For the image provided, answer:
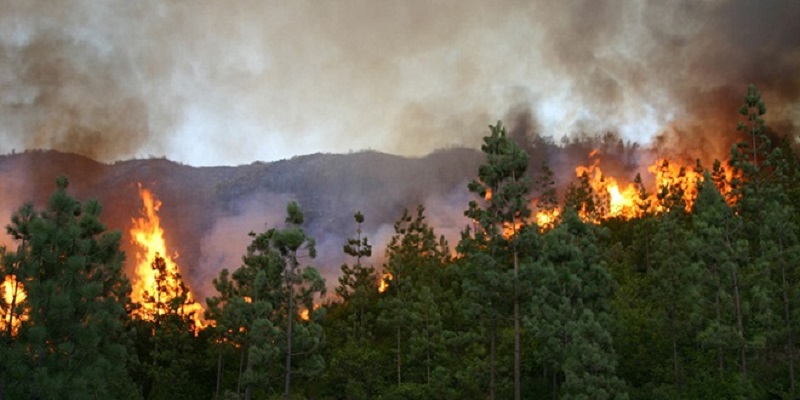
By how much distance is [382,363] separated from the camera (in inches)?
2205

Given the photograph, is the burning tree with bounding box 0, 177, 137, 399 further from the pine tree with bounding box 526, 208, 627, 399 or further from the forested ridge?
the pine tree with bounding box 526, 208, 627, 399

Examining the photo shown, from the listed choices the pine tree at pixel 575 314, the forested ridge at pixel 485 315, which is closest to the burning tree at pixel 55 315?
the forested ridge at pixel 485 315

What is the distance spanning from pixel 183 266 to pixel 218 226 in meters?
11.0

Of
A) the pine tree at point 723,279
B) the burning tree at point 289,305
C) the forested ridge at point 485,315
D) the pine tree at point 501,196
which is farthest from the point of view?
the pine tree at point 501,196

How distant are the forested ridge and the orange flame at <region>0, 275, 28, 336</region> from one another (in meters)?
0.06

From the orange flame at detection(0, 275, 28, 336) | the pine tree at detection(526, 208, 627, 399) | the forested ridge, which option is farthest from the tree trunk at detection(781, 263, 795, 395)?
the orange flame at detection(0, 275, 28, 336)

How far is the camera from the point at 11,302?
24.4 m

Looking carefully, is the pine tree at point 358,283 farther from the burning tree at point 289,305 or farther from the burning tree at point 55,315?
the burning tree at point 55,315

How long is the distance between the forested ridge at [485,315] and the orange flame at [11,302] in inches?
2.4

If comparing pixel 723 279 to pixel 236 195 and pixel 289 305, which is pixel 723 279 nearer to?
pixel 289 305

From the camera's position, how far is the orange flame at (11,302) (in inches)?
944

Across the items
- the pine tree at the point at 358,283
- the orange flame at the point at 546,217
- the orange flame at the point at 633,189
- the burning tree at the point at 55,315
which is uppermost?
the orange flame at the point at 633,189

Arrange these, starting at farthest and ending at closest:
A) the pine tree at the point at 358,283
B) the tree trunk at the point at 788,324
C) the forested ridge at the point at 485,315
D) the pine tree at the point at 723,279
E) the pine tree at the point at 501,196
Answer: the pine tree at the point at 358,283, the pine tree at the point at 501,196, the tree trunk at the point at 788,324, the pine tree at the point at 723,279, the forested ridge at the point at 485,315

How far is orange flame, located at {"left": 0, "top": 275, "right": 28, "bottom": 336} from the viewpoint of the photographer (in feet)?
78.7
